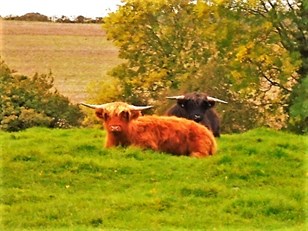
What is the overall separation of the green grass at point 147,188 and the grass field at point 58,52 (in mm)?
13737

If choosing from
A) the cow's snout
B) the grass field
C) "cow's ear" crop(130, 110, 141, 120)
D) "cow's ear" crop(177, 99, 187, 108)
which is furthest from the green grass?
the grass field

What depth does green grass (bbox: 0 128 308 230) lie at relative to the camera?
336 inches

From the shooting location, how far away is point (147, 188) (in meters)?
9.88

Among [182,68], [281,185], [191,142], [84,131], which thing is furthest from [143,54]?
[281,185]

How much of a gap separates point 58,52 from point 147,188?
20944 mm

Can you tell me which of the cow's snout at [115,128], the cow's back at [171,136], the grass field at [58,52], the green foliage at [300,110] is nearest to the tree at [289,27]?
the green foliage at [300,110]

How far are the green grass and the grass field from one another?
13737 mm

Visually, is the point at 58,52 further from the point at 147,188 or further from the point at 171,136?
the point at 147,188

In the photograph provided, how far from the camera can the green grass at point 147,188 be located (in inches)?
336

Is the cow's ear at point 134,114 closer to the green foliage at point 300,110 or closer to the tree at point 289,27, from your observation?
the green foliage at point 300,110

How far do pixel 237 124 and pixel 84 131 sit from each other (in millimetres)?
13920

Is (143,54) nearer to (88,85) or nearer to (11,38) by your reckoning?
(88,85)

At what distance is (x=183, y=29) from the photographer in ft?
113

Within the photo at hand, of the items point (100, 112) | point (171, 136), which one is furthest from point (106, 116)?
point (171, 136)
